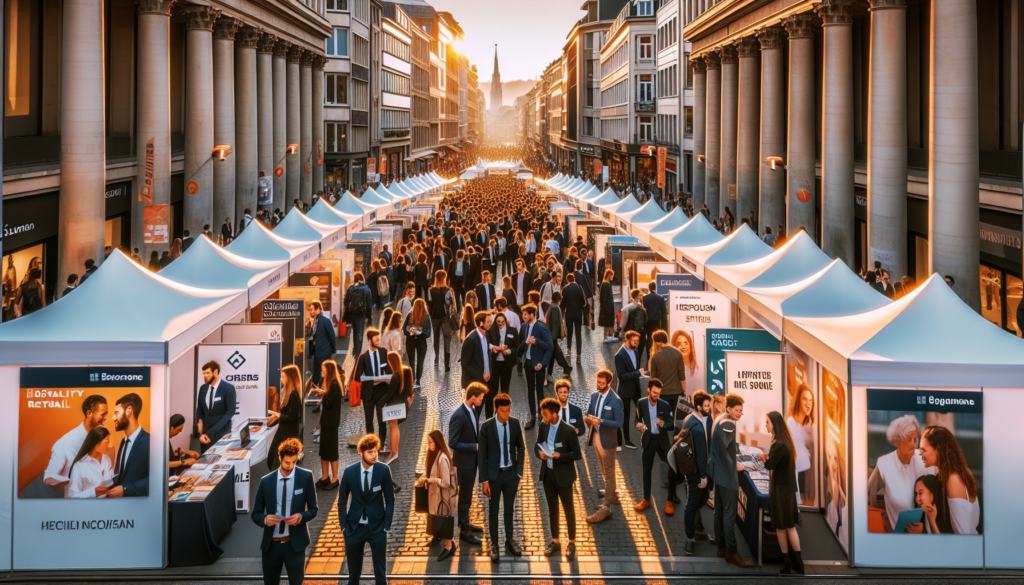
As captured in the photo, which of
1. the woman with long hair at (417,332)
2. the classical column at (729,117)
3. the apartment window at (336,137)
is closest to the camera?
the woman with long hair at (417,332)

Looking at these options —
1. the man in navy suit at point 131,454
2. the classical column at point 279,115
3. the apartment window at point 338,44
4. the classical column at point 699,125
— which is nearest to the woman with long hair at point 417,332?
the man in navy suit at point 131,454

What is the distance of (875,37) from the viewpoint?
81.7ft

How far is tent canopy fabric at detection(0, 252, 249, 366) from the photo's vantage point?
924cm

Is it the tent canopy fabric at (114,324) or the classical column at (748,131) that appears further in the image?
the classical column at (748,131)

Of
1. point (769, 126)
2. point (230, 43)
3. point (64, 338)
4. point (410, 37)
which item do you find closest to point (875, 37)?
point (769, 126)

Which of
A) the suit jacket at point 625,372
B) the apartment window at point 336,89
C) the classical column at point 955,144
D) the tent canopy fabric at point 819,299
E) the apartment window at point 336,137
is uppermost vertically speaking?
the apartment window at point 336,89

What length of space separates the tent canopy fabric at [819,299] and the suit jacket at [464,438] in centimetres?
449

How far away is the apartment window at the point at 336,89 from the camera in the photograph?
7250cm

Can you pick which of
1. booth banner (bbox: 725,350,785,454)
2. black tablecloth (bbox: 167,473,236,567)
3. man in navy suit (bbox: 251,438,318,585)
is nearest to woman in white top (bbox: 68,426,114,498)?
black tablecloth (bbox: 167,473,236,567)

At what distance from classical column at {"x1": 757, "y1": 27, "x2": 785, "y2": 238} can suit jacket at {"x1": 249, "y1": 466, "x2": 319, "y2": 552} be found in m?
32.8

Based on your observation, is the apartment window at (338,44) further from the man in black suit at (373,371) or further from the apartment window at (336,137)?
the man in black suit at (373,371)

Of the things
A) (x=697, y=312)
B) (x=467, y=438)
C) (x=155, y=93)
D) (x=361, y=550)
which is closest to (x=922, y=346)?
(x=467, y=438)

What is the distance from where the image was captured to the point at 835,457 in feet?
32.7

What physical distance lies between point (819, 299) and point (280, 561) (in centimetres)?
784
